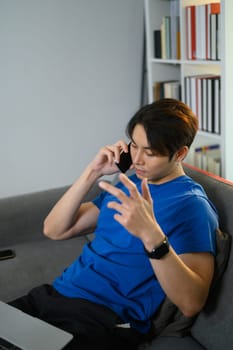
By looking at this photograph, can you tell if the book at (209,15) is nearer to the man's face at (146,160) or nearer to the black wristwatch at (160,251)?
the man's face at (146,160)

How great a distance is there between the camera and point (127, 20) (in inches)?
128

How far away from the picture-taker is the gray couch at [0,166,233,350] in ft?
4.71

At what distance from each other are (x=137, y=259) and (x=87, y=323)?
24cm

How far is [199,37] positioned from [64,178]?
4.52 ft

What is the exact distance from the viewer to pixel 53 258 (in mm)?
2105

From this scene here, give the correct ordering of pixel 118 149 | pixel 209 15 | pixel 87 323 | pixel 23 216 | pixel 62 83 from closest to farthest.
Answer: pixel 87 323, pixel 118 149, pixel 23 216, pixel 209 15, pixel 62 83

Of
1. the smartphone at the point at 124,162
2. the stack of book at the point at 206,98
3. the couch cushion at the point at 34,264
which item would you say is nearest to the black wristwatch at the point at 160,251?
the smartphone at the point at 124,162

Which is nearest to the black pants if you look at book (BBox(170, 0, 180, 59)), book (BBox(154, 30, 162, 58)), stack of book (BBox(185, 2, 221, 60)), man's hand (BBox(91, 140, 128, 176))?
man's hand (BBox(91, 140, 128, 176))

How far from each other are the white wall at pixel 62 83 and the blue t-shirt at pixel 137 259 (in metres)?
1.69

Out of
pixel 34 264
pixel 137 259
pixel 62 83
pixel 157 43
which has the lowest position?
pixel 34 264

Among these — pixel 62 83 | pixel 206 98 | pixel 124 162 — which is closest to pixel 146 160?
pixel 124 162

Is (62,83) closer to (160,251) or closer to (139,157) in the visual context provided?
(139,157)

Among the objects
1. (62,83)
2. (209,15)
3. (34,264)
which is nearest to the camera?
(34,264)

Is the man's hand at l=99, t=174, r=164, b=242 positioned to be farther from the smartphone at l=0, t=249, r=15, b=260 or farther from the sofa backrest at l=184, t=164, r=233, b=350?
the smartphone at l=0, t=249, r=15, b=260
